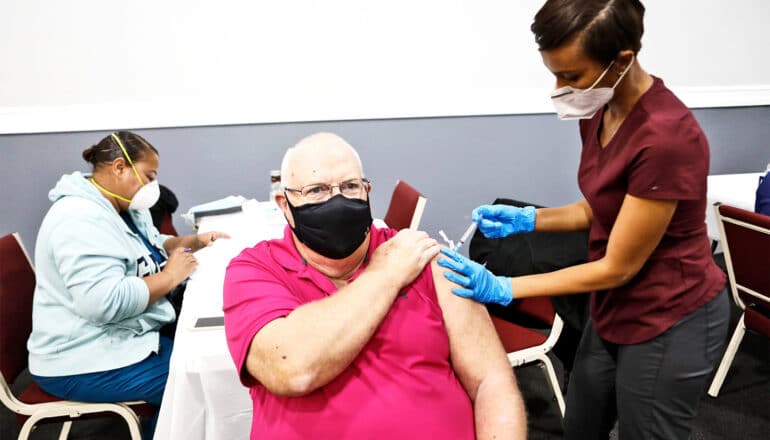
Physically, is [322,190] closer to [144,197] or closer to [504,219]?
[504,219]

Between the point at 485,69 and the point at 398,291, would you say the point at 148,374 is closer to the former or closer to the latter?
the point at 398,291

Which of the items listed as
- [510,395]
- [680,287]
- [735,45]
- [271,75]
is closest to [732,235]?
[680,287]

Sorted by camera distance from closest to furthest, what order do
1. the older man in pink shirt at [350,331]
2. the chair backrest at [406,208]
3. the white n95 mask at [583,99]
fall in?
the older man in pink shirt at [350,331] < the white n95 mask at [583,99] < the chair backrest at [406,208]

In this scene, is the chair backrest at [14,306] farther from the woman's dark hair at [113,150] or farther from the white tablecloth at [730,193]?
the white tablecloth at [730,193]

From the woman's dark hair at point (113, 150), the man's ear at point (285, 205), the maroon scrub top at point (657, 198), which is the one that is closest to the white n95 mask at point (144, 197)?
the woman's dark hair at point (113, 150)

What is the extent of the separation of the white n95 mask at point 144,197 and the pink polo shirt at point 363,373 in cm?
89

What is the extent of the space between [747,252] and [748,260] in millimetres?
42

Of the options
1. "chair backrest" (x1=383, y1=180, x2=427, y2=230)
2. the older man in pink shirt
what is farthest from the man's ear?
"chair backrest" (x1=383, y1=180, x2=427, y2=230)

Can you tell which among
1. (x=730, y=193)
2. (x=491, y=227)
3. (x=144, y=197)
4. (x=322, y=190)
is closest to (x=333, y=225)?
(x=322, y=190)

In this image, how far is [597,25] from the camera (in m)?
1.00

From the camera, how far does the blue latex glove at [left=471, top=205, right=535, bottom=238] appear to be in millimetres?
1523

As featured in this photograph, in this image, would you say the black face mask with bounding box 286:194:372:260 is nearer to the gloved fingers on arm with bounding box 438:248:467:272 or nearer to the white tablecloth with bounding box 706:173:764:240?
the gloved fingers on arm with bounding box 438:248:467:272

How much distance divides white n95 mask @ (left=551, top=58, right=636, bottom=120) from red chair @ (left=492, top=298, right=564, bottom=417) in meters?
0.83

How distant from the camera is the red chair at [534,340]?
67.4 inches
